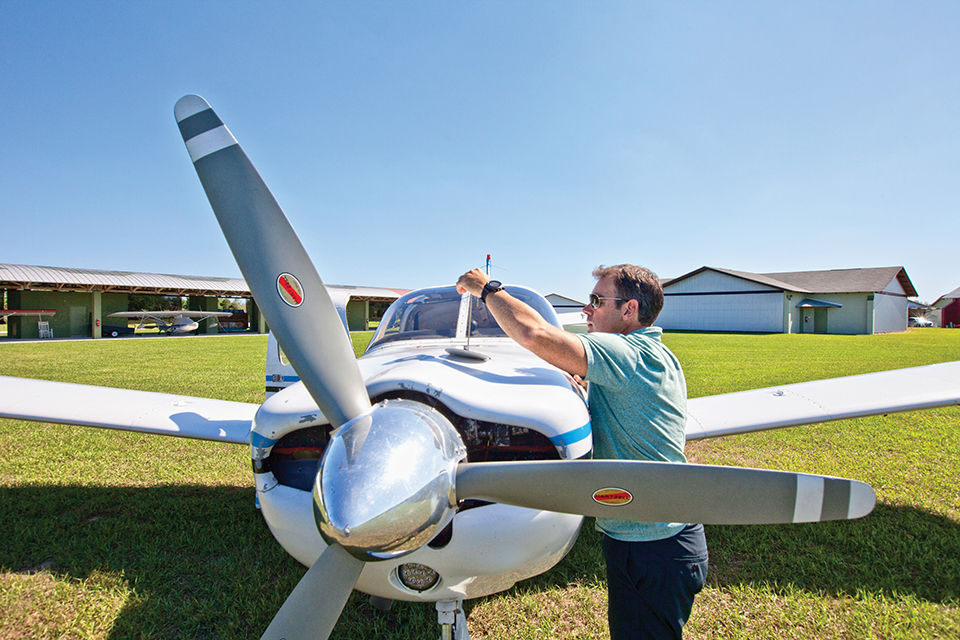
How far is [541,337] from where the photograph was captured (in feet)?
5.73

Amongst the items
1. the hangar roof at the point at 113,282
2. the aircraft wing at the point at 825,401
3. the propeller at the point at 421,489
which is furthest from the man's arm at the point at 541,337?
the hangar roof at the point at 113,282

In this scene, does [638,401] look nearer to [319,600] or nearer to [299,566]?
[319,600]

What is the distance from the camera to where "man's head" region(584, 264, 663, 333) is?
2.04m

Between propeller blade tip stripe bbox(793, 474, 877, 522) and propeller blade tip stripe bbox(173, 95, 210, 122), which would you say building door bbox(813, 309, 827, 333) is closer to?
propeller blade tip stripe bbox(793, 474, 877, 522)

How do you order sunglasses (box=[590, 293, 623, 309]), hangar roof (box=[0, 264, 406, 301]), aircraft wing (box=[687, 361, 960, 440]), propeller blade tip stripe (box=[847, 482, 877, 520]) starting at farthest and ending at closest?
hangar roof (box=[0, 264, 406, 301]), aircraft wing (box=[687, 361, 960, 440]), sunglasses (box=[590, 293, 623, 309]), propeller blade tip stripe (box=[847, 482, 877, 520])

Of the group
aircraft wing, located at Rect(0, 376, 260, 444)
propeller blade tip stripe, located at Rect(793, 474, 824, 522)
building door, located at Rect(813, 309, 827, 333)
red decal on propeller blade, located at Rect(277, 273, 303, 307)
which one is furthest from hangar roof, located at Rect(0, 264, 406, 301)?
building door, located at Rect(813, 309, 827, 333)

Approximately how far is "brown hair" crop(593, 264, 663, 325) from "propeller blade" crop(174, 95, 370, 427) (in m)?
1.23

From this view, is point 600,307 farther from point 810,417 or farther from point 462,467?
point 810,417

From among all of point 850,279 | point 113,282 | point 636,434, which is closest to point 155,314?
point 113,282

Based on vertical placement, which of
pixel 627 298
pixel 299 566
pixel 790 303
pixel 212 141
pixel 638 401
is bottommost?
pixel 299 566

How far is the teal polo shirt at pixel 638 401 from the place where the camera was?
1.76 meters

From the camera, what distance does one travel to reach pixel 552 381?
225 centimetres

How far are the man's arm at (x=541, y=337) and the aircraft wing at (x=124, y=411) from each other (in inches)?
99.8

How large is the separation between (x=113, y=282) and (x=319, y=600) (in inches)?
1642
